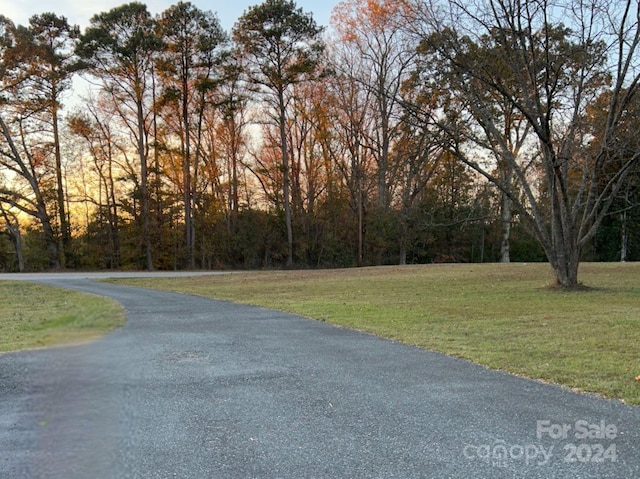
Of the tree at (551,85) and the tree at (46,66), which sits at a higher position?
the tree at (46,66)

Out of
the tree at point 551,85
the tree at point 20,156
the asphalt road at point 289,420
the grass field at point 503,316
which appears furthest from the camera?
the tree at point 20,156

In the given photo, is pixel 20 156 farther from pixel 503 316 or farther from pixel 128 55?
pixel 503 316

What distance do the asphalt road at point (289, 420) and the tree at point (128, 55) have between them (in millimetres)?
31388

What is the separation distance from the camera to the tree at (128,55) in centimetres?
3278

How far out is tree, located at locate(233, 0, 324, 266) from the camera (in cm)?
3412

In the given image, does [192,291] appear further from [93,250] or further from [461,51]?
[93,250]

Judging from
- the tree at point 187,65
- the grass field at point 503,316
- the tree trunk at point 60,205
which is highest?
the tree at point 187,65

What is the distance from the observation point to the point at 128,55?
3309 centimetres

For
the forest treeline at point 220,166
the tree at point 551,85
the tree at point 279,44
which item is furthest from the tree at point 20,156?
the tree at point 551,85

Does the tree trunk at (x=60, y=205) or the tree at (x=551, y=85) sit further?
the tree trunk at (x=60, y=205)

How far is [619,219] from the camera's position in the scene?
3947cm

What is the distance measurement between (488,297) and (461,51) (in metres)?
7.25

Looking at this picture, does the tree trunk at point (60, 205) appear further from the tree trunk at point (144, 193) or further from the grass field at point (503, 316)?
the grass field at point (503, 316)

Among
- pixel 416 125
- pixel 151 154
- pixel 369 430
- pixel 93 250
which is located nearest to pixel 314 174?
pixel 151 154
